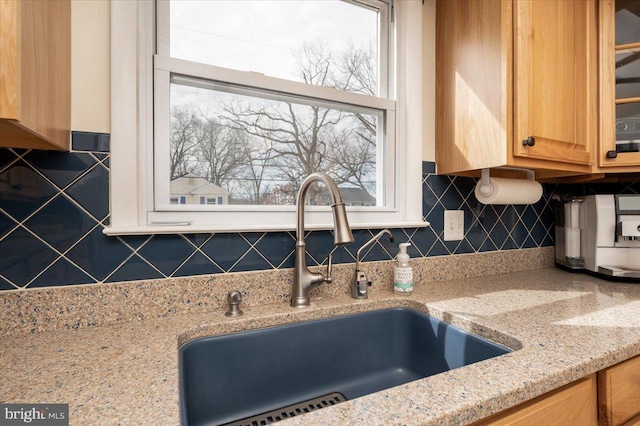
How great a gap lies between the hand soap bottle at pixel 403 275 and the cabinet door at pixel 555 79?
499 mm

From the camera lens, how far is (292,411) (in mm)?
836

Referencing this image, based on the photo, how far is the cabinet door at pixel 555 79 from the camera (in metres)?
1.06

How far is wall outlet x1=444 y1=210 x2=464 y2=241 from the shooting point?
1.33 m

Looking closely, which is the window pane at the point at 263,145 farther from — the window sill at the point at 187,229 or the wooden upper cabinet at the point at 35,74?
the wooden upper cabinet at the point at 35,74

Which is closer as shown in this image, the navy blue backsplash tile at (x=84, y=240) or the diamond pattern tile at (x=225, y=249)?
the navy blue backsplash tile at (x=84, y=240)

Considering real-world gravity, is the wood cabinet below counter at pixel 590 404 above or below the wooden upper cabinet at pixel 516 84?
below

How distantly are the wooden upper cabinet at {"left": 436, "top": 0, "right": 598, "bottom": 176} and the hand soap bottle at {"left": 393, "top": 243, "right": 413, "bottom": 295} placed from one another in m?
0.41

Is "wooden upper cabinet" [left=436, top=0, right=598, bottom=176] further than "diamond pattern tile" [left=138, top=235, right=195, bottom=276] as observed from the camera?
Yes

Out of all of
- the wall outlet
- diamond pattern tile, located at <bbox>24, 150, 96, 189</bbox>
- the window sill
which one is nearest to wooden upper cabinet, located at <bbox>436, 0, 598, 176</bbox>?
the wall outlet

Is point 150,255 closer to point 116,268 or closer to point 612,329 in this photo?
point 116,268

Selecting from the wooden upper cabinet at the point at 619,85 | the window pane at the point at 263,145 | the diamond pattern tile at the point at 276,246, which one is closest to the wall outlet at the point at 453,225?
the window pane at the point at 263,145

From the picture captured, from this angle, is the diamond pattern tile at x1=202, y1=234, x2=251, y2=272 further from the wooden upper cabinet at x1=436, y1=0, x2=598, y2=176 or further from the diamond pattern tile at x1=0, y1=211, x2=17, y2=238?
the wooden upper cabinet at x1=436, y1=0, x2=598, y2=176

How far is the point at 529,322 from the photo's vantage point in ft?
2.69

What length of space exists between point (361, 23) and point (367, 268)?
3.17 feet
